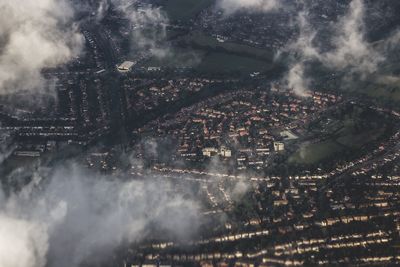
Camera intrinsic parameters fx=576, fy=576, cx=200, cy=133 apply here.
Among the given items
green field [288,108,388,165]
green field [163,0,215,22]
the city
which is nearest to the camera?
the city

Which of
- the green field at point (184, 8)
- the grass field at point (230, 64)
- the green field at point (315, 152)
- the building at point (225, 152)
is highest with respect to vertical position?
the green field at point (184, 8)

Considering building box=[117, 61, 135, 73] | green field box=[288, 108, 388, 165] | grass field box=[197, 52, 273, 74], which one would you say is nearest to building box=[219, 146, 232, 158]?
green field box=[288, 108, 388, 165]

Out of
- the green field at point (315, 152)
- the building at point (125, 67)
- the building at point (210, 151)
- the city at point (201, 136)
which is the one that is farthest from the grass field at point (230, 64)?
the green field at point (315, 152)

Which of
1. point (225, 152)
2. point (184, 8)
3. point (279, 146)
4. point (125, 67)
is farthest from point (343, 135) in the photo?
point (184, 8)

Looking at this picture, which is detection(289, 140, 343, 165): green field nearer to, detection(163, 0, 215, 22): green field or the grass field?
the grass field

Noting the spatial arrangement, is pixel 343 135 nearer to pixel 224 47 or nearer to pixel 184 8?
pixel 224 47

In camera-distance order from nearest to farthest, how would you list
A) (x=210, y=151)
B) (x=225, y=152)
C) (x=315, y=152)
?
1. (x=315, y=152)
2. (x=225, y=152)
3. (x=210, y=151)

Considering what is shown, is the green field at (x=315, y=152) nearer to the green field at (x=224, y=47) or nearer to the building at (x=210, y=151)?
the building at (x=210, y=151)

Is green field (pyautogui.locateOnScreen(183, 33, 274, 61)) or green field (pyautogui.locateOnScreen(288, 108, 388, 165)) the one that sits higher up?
A: green field (pyautogui.locateOnScreen(183, 33, 274, 61))
